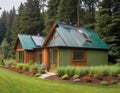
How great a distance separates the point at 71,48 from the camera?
68.4 ft

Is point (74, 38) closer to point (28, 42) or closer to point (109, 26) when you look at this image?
point (109, 26)

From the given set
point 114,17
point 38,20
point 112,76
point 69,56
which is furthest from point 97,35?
point 38,20

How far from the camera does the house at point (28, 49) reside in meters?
27.3

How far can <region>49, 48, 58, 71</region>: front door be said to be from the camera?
2104 centimetres

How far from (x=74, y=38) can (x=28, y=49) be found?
7583 mm

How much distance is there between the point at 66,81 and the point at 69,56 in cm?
649

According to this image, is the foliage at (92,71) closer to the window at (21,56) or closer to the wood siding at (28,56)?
the wood siding at (28,56)

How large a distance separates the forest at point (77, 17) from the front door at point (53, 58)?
7.02 m

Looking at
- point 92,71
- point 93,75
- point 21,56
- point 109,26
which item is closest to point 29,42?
point 21,56

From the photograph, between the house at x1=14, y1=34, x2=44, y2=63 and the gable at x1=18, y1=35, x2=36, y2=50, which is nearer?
the house at x1=14, y1=34, x2=44, y2=63

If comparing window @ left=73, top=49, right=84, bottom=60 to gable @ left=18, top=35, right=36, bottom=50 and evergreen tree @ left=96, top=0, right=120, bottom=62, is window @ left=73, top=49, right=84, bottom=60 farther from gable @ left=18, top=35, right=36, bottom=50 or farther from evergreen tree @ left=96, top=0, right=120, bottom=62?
gable @ left=18, top=35, right=36, bottom=50

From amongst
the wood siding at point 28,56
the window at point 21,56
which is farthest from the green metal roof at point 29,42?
the window at point 21,56

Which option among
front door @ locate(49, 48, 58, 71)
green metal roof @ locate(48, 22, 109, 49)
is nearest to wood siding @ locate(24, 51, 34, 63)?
green metal roof @ locate(48, 22, 109, 49)

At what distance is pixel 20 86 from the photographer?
1033 cm
